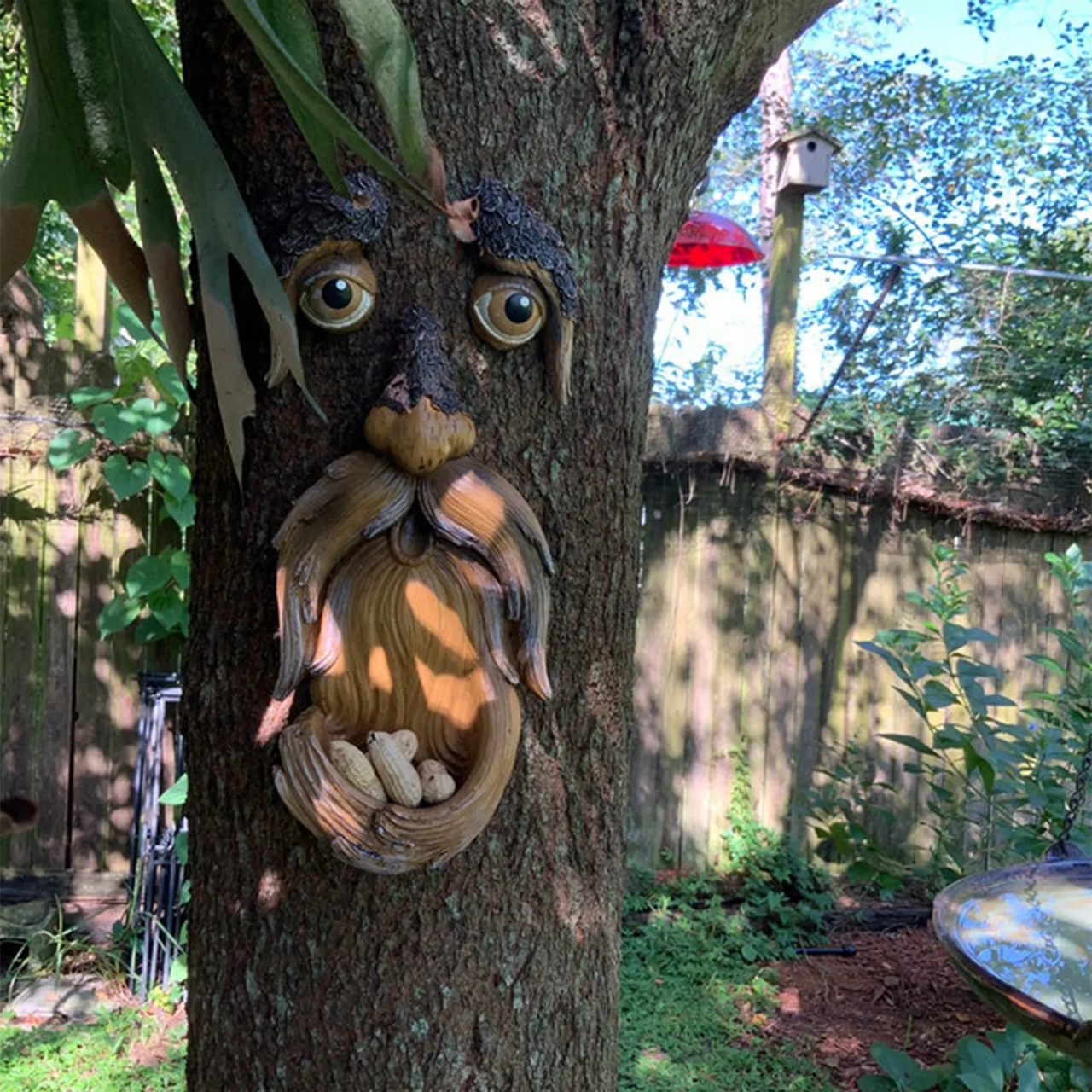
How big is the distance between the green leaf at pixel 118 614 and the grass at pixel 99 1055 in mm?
1108

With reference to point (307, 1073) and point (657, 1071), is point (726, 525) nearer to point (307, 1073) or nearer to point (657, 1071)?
point (657, 1071)

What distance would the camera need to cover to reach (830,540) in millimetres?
3793

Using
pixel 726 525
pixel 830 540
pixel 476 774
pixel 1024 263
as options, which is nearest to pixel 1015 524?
pixel 830 540

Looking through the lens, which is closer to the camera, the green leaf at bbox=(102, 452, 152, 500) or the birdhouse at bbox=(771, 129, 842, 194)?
the green leaf at bbox=(102, 452, 152, 500)

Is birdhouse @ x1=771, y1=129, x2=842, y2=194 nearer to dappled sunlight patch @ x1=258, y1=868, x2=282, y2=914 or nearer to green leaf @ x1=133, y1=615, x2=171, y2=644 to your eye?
green leaf @ x1=133, y1=615, x2=171, y2=644

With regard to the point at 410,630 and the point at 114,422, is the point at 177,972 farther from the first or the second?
the point at 410,630

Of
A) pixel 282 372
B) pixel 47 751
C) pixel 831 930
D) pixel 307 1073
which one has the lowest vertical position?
pixel 831 930

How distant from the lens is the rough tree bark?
1.05 m

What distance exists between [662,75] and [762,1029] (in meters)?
2.61

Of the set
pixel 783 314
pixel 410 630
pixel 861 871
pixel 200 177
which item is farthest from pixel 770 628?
pixel 200 177

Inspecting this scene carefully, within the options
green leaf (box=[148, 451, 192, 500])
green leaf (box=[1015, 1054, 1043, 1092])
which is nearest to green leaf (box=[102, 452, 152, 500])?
green leaf (box=[148, 451, 192, 500])

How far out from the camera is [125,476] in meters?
3.05

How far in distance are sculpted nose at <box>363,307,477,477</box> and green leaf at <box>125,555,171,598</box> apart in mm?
2271

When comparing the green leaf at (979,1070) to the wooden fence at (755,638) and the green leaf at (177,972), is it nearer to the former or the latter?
the wooden fence at (755,638)
